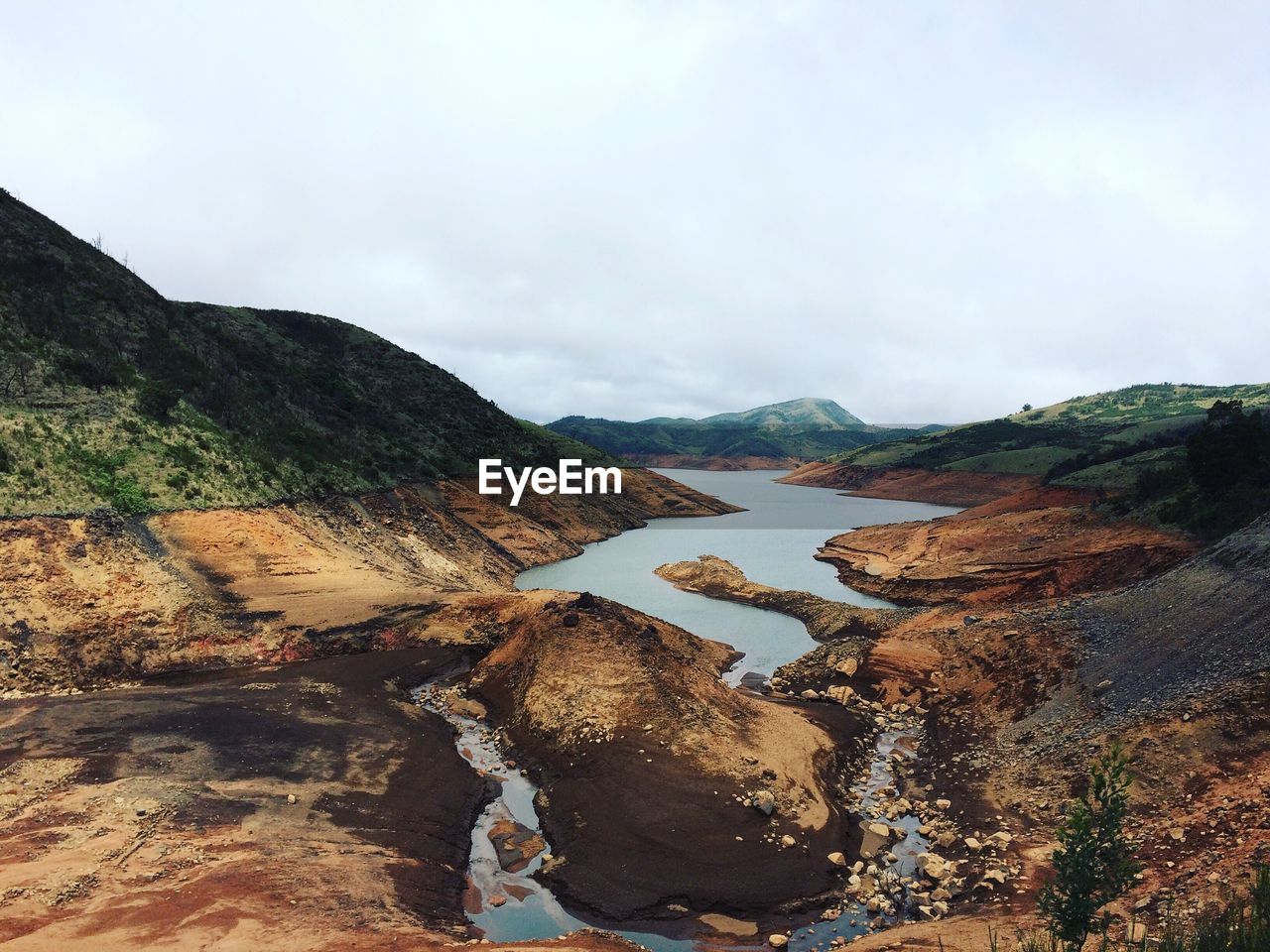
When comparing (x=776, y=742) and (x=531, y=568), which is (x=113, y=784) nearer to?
(x=776, y=742)

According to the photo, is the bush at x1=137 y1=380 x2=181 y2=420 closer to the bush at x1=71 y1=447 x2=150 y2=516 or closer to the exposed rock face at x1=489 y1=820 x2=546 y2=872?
the bush at x1=71 y1=447 x2=150 y2=516

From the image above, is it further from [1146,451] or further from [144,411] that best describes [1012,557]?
[144,411]

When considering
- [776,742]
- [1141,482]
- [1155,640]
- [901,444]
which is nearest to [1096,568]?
[1141,482]

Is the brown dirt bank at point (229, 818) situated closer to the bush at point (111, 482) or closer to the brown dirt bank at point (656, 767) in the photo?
the brown dirt bank at point (656, 767)

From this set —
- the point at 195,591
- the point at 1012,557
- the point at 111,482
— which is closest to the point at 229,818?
the point at 195,591

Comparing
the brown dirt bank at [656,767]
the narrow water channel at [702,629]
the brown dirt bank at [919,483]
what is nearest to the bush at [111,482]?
the narrow water channel at [702,629]

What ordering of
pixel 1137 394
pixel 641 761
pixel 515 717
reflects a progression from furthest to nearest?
pixel 1137 394
pixel 515 717
pixel 641 761
